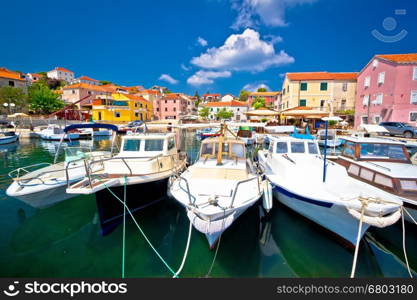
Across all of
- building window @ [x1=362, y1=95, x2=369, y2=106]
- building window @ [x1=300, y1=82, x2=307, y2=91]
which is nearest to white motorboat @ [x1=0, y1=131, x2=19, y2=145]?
building window @ [x1=300, y1=82, x2=307, y2=91]

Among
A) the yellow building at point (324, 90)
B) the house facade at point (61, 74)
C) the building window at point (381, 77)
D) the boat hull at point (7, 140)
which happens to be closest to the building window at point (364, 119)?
the building window at point (381, 77)

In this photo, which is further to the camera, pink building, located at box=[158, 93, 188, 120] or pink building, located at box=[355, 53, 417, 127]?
pink building, located at box=[158, 93, 188, 120]

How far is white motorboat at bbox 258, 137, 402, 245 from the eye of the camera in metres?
4.47

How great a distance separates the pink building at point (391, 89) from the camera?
23.0 meters

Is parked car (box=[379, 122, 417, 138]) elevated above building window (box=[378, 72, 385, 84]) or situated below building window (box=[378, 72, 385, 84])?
below

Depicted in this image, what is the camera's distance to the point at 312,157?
830cm

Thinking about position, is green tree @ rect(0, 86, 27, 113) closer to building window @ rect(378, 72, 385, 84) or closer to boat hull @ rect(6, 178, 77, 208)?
boat hull @ rect(6, 178, 77, 208)

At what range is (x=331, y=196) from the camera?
5129mm

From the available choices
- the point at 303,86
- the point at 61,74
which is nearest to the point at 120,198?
the point at 303,86

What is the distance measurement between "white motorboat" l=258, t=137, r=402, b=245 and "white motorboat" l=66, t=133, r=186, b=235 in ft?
12.9

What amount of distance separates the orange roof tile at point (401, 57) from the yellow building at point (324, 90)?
10.4m

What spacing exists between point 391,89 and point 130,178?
31372mm

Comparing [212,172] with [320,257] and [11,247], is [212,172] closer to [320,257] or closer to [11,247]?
[320,257]

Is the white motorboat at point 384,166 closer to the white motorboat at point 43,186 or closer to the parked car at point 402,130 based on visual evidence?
the white motorboat at point 43,186
